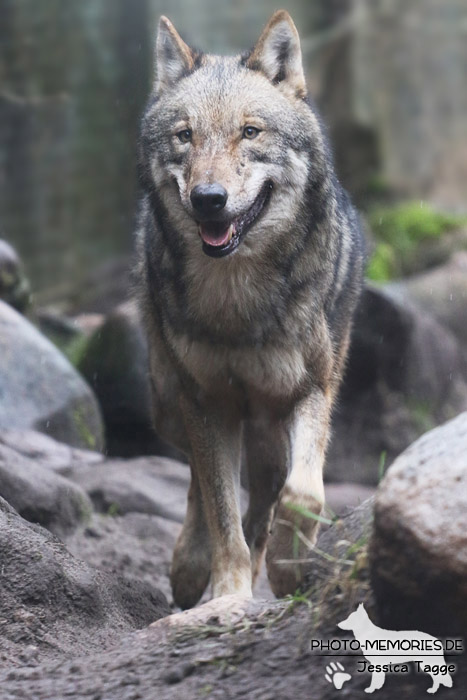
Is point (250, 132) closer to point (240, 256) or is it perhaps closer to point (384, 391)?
point (240, 256)

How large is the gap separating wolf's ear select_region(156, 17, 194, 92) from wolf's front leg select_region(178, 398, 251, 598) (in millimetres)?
1725

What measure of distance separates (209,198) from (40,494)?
224 cm

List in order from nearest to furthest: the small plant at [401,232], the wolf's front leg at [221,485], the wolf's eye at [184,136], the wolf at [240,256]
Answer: the wolf at [240,256], the wolf's eye at [184,136], the wolf's front leg at [221,485], the small plant at [401,232]

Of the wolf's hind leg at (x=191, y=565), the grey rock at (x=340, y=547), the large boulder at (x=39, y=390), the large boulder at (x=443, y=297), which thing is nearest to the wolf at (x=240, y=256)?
the wolf's hind leg at (x=191, y=565)

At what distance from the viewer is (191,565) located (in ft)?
17.6

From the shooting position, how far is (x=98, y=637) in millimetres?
3893

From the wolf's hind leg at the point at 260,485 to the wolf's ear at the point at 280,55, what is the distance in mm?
1879

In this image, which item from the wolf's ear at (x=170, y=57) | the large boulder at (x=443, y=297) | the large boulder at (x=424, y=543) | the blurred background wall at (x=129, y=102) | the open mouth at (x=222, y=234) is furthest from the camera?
the blurred background wall at (x=129, y=102)

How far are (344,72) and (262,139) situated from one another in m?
12.5

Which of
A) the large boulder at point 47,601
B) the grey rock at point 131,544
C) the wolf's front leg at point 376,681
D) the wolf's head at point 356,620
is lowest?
the grey rock at point 131,544

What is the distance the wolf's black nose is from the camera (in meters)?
4.20

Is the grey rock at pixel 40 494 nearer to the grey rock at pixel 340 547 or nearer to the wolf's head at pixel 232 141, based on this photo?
the wolf's head at pixel 232 141

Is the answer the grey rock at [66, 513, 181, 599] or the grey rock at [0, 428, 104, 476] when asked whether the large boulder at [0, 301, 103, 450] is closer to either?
the grey rock at [0, 428, 104, 476]

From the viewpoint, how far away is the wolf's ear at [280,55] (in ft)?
15.8
